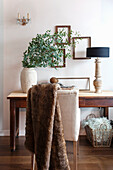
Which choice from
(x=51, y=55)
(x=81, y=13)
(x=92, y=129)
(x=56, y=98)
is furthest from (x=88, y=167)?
(x=81, y=13)

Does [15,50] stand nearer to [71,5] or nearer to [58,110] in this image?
[71,5]

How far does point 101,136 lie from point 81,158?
1.73 feet

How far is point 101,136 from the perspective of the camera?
115 inches

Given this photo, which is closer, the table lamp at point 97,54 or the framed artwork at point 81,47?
the table lamp at point 97,54

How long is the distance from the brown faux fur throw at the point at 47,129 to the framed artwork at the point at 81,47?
1.58 metres

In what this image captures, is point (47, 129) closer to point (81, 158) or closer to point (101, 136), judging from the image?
point (81, 158)

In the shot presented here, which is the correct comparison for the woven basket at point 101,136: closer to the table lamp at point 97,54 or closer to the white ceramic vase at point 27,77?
the table lamp at point 97,54

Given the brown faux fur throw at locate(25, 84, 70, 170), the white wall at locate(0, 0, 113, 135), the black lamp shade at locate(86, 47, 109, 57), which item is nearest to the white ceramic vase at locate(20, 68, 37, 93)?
the white wall at locate(0, 0, 113, 135)

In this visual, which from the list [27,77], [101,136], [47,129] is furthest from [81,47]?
[47,129]

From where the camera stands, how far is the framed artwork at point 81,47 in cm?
340

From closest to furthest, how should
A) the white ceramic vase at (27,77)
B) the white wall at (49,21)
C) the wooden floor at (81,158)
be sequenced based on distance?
the wooden floor at (81,158) < the white ceramic vase at (27,77) < the white wall at (49,21)

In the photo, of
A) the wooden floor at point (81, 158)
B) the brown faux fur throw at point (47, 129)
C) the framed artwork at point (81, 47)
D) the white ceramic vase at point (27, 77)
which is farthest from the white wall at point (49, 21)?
the brown faux fur throw at point (47, 129)

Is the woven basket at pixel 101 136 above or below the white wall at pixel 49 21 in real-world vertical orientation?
below

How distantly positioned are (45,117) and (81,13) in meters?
2.11
